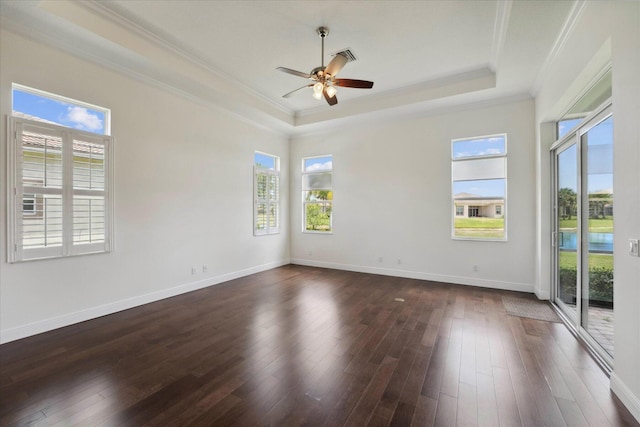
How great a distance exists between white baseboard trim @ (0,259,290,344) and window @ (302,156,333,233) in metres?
2.16

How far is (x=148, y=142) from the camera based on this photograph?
4.05 meters

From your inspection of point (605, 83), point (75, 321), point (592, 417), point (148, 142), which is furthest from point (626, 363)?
point (148, 142)

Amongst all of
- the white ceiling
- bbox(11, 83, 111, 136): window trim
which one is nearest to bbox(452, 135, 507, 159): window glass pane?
the white ceiling

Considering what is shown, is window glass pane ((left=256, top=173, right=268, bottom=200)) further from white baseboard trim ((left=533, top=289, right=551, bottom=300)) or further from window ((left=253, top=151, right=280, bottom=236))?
white baseboard trim ((left=533, top=289, right=551, bottom=300))

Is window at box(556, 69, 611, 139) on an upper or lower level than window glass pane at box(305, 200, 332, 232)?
upper

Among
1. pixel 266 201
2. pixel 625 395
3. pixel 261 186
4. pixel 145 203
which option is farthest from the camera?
pixel 266 201

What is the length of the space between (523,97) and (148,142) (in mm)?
5849

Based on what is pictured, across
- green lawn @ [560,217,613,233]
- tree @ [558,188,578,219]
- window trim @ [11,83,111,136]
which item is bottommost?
green lawn @ [560,217,613,233]

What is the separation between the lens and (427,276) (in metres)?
5.33

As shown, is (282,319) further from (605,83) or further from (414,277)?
(605,83)

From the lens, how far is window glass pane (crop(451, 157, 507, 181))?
15.7 feet

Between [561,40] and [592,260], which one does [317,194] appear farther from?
[592,260]

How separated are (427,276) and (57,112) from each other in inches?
235

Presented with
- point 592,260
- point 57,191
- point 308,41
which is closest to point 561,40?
point 592,260
